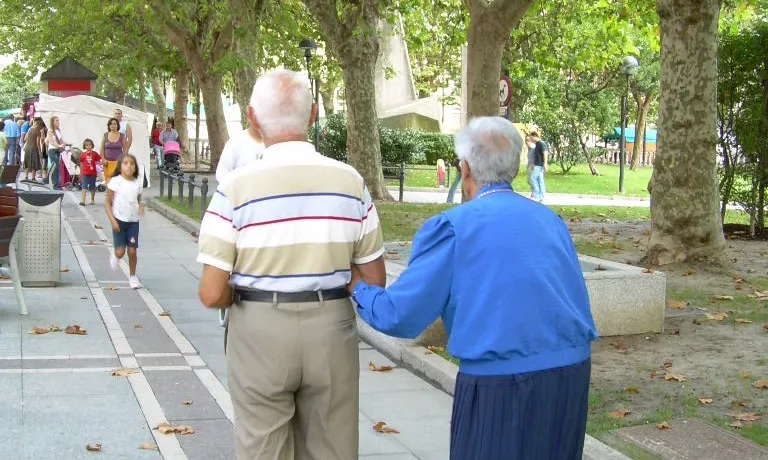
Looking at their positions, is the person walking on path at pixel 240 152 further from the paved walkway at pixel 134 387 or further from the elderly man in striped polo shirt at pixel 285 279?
the elderly man in striped polo shirt at pixel 285 279

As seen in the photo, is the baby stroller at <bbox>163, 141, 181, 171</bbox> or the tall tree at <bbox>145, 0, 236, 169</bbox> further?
the baby stroller at <bbox>163, 141, 181, 171</bbox>

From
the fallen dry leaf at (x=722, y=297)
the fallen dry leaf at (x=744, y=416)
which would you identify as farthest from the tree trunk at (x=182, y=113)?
the fallen dry leaf at (x=744, y=416)

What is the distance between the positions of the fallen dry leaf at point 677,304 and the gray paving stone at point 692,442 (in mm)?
3683

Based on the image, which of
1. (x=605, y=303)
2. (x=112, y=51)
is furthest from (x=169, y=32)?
(x=605, y=303)

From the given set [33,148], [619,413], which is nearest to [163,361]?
[619,413]

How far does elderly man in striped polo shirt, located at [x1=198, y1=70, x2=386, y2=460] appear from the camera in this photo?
12.2ft

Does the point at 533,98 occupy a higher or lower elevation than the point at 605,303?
higher

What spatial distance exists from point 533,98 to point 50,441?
1438 inches

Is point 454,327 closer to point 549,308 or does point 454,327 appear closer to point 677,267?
point 549,308

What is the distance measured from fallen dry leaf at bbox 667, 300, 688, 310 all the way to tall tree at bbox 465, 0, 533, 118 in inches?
296

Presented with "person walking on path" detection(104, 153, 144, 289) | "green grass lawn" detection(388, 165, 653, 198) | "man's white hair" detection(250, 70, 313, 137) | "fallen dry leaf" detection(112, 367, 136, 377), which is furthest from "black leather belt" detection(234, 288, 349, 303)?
"green grass lawn" detection(388, 165, 653, 198)

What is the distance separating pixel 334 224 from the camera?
3803mm

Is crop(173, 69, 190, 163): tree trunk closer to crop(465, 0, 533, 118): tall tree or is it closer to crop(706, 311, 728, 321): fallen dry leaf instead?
crop(465, 0, 533, 118): tall tree

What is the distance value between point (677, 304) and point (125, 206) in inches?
227
